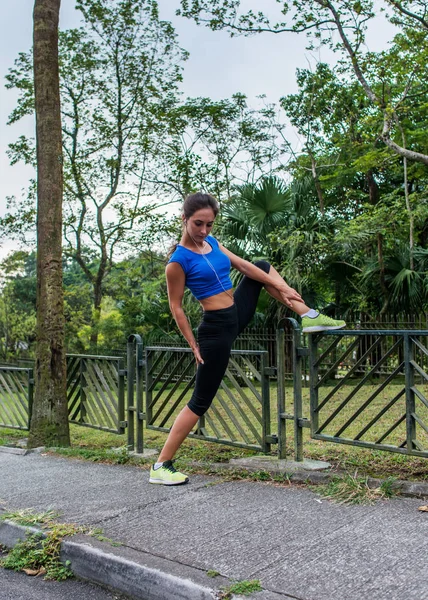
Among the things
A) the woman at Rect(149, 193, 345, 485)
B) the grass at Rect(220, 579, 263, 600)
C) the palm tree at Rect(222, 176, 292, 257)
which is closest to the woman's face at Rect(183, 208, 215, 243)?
the woman at Rect(149, 193, 345, 485)

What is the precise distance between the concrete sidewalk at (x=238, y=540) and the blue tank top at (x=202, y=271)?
1515mm

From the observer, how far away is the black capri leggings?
4516 millimetres

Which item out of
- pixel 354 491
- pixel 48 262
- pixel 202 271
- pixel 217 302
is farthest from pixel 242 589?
pixel 48 262

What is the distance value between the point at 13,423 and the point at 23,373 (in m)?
0.92

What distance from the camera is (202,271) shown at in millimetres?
4480

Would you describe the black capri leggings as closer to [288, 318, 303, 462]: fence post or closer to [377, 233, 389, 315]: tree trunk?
[288, 318, 303, 462]: fence post

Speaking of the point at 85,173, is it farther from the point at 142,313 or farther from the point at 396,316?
the point at 396,316

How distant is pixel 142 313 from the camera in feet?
64.3

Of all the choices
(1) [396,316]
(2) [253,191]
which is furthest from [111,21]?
(1) [396,316]

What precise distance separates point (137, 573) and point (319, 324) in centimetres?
225

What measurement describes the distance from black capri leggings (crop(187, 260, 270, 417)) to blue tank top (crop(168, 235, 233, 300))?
0.54 ft

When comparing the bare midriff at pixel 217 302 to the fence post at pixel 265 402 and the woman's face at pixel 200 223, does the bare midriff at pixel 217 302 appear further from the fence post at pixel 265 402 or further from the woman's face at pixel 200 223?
the fence post at pixel 265 402

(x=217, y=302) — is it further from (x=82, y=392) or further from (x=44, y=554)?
(x=82, y=392)

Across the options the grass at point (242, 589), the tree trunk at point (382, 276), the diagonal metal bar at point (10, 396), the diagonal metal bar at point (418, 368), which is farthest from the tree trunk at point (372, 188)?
the grass at point (242, 589)
